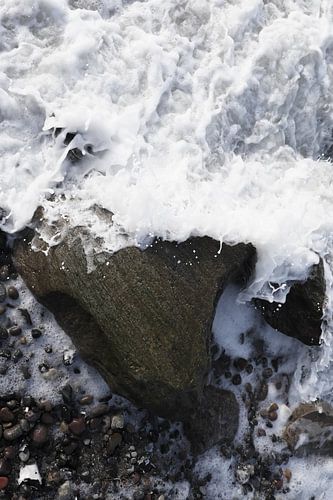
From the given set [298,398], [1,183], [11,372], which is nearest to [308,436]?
[298,398]

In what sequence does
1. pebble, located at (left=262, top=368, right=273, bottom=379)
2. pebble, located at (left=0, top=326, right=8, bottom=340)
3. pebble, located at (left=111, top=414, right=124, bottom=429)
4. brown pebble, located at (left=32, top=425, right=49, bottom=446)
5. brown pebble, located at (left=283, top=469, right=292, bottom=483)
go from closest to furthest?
brown pebble, located at (left=32, top=425, right=49, bottom=446)
pebble, located at (left=0, top=326, right=8, bottom=340)
pebble, located at (left=111, top=414, right=124, bottom=429)
brown pebble, located at (left=283, top=469, right=292, bottom=483)
pebble, located at (left=262, top=368, right=273, bottom=379)

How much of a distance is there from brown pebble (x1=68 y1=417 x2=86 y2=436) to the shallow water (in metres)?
1.69

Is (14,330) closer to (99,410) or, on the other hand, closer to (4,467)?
(99,410)

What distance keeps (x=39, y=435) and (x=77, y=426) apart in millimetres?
349

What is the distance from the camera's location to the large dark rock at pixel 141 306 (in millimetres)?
4633

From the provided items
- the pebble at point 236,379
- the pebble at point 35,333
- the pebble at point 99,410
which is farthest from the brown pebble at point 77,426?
the pebble at point 236,379

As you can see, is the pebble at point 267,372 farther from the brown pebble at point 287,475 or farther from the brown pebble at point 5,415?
the brown pebble at point 5,415

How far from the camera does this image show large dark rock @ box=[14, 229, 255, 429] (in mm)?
4633

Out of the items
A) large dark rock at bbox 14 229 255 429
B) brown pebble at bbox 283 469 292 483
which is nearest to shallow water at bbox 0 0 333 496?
large dark rock at bbox 14 229 255 429

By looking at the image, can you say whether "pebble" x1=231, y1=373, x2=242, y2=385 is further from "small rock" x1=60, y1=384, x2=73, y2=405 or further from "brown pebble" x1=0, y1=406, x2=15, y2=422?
"brown pebble" x1=0, y1=406, x2=15, y2=422

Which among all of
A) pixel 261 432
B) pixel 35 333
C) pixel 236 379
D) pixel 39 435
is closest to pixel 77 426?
pixel 39 435

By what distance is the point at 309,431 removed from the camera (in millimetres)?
5484

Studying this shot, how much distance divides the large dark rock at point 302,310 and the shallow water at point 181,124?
0.37ft

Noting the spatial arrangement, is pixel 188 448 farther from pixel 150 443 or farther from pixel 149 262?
pixel 149 262
